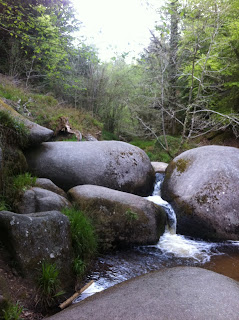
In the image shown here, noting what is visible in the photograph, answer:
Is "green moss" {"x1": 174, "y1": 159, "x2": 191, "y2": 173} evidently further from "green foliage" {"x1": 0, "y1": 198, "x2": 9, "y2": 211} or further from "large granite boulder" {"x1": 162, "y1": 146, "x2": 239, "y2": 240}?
"green foliage" {"x1": 0, "y1": 198, "x2": 9, "y2": 211}

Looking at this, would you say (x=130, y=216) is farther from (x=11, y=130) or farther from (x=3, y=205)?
(x=11, y=130)

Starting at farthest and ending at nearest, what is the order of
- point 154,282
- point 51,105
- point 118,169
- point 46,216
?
point 51,105
point 118,169
point 46,216
point 154,282

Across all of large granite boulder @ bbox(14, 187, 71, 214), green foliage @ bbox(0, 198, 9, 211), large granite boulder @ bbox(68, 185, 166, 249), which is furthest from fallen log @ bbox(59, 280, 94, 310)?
green foliage @ bbox(0, 198, 9, 211)

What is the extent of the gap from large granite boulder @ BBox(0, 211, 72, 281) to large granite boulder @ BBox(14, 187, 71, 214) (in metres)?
0.66

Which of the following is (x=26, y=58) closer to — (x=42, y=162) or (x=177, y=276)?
(x=42, y=162)

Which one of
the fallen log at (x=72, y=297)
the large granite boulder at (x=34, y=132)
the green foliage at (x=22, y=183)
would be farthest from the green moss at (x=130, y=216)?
the large granite boulder at (x=34, y=132)

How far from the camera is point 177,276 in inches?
129

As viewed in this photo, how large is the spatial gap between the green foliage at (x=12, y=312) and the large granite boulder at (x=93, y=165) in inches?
141

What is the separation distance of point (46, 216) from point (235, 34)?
387 inches

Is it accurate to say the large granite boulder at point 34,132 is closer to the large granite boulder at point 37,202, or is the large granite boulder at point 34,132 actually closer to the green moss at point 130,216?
the large granite boulder at point 37,202

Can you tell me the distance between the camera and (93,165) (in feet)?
20.7

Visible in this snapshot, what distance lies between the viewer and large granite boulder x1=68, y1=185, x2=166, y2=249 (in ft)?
15.5

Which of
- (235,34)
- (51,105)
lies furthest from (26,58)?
(235,34)

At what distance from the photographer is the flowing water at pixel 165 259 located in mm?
3816
